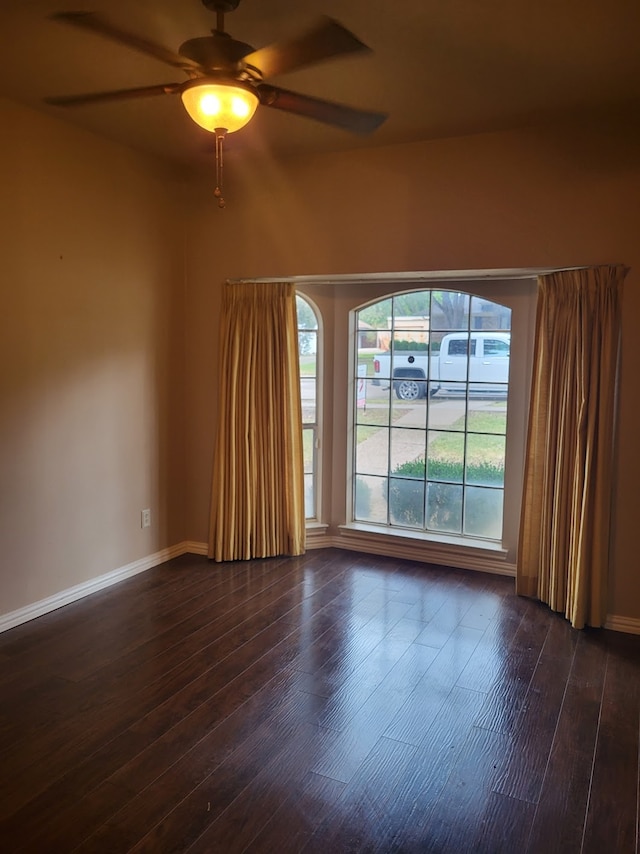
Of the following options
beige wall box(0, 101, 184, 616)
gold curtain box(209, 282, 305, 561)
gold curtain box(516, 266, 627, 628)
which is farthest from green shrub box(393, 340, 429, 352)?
beige wall box(0, 101, 184, 616)

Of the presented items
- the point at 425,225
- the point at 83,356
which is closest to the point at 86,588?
the point at 83,356

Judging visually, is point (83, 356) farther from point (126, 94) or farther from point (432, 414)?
point (432, 414)

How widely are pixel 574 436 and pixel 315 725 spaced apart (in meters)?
2.08

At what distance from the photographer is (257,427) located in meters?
4.54

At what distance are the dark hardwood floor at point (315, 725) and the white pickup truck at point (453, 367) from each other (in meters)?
1.41

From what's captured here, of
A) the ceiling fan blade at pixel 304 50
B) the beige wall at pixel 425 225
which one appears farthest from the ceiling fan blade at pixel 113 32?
the beige wall at pixel 425 225

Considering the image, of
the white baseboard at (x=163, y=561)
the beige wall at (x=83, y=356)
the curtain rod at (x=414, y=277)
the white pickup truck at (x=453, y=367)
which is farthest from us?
the white pickup truck at (x=453, y=367)

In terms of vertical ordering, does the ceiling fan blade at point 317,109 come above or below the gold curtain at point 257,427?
above

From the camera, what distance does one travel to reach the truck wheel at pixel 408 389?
4.64 metres

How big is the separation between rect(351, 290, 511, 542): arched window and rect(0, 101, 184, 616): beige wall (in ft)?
4.65

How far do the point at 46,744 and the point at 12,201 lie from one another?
2.60m

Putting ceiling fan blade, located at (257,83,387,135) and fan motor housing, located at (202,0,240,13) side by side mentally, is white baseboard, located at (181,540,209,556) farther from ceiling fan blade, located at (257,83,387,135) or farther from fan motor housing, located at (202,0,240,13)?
fan motor housing, located at (202,0,240,13)

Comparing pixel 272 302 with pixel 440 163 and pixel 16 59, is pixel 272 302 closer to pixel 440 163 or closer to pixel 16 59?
pixel 440 163

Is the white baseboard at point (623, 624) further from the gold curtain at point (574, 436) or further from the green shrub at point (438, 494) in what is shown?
the green shrub at point (438, 494)
